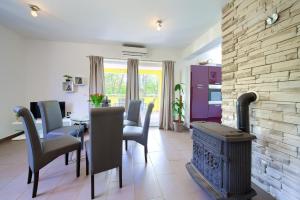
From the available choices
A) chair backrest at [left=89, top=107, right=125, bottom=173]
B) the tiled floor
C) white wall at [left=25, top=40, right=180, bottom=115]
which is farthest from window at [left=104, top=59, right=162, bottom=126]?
chair backrest at [left=89, top=107, right=125, bottom=173]

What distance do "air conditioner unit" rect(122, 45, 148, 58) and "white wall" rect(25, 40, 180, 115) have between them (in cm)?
27

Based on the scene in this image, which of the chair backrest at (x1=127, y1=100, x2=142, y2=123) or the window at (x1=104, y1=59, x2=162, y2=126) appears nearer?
the chair backrest at (x1=127, y1=100, x2=142, y2=123)

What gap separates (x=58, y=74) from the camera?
4.60m

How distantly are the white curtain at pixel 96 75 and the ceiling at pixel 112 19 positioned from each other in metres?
0.56

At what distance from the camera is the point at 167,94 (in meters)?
5.03

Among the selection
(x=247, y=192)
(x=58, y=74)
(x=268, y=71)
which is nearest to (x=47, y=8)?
(x=58, y=74)

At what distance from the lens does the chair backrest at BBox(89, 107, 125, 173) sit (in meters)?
1.77

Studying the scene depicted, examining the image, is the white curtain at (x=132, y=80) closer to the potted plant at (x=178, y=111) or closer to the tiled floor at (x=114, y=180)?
the potted plant at (x=178, y=111)

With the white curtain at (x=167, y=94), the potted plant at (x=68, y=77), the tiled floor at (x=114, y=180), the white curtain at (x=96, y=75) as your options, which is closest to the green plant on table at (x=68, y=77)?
the potted plant at (x=68, y=77)

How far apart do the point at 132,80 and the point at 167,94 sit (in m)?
1.17

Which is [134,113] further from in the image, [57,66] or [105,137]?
[57,66]

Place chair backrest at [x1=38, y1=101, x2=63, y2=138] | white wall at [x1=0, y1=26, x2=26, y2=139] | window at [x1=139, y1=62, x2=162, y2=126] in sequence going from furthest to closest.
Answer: window at [x1=139, y1=62, x2=162, y2=126], white wall at [x1=0, y1=26, x2=26, y2=139], chair backrest at [x1=38, y1=101, x2=63, y2=138]

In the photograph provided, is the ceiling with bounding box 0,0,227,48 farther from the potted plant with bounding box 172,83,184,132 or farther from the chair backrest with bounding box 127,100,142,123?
the chair backrest with bounding box 127,100,142,123

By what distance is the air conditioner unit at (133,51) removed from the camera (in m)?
4.67
